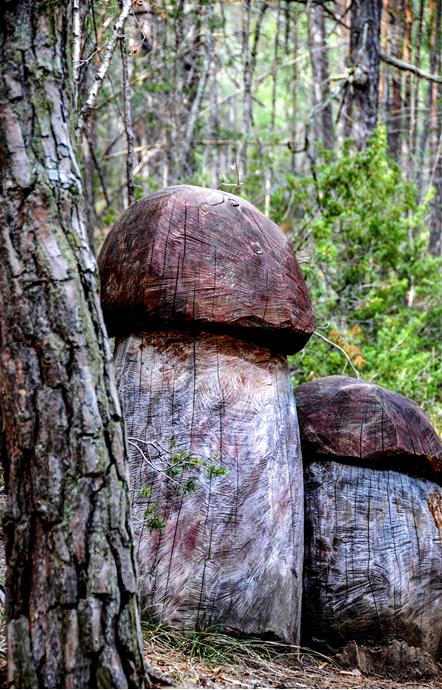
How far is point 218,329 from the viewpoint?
3.62 meters

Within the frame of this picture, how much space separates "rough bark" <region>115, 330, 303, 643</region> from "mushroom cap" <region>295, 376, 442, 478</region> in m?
0.26

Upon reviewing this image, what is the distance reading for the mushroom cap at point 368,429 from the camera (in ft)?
12.7

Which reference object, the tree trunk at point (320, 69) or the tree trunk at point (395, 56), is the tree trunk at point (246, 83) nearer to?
the tree trunk at point (320, 69)

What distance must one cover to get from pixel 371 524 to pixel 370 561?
0.17 metres

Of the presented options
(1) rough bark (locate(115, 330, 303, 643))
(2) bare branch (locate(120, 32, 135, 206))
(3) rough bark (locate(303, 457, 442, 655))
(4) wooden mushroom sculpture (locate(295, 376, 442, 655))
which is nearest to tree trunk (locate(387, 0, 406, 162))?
(2) bare branch (locate(120, 32, 135, 206))

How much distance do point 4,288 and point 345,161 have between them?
5.93 m

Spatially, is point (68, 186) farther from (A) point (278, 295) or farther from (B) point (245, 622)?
(B) point (245, 622)

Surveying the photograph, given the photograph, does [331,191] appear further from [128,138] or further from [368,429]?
[368,429]

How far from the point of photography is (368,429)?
388 cm

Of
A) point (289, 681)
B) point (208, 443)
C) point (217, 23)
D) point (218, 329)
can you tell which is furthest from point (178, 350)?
point (217, 23)

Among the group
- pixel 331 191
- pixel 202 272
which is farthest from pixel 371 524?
pixel 331 191

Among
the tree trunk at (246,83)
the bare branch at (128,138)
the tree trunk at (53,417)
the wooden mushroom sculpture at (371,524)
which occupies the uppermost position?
the tree trunk at (246,83)

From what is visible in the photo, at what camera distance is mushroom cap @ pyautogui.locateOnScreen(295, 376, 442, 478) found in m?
3.86

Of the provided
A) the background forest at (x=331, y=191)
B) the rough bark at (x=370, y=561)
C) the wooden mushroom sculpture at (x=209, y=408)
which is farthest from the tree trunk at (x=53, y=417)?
the background forest at (x=331, y=191)
